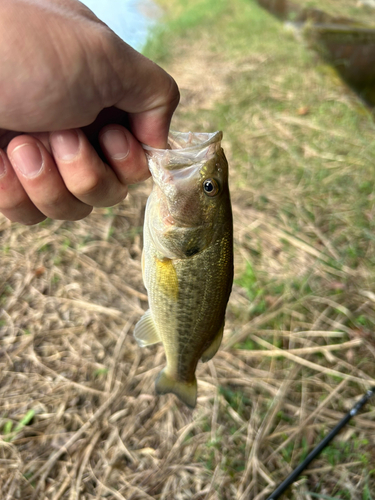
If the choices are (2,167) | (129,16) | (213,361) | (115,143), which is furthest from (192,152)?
(129,16)

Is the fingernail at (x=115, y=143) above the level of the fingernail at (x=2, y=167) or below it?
above

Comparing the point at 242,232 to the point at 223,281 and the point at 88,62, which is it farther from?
the point at 88,62

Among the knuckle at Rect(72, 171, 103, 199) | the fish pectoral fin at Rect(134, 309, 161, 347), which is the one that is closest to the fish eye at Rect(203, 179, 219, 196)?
the knuckle at Rect(72, 171, 103, 199)

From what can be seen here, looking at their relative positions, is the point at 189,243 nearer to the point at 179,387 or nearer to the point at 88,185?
the point at 88,185

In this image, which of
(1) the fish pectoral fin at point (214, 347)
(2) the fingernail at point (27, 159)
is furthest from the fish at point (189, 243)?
(2) the fingernail at point (27, 159)

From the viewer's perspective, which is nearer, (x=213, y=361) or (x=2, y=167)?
(x=2, y=167)

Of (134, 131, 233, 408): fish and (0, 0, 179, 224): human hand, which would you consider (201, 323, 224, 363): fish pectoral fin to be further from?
(0, 0, 179, 224): human hand

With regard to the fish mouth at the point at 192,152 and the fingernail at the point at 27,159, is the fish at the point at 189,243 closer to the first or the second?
the fish mouth at the point at 192,152
